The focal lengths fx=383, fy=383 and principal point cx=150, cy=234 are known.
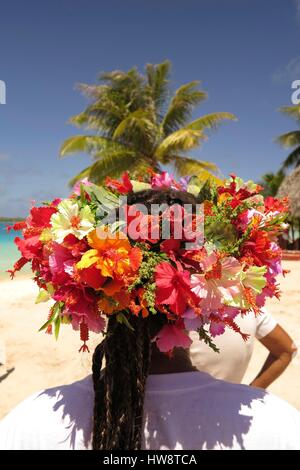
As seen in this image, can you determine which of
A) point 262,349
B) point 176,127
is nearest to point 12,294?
point 262,349

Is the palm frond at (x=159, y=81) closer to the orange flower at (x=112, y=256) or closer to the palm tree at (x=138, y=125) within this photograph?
the palm tree at (x=138, y=125)

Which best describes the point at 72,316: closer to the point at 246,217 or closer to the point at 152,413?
the point at 152,413

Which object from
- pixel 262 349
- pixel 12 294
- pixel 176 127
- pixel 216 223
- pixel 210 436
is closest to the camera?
pixel 210 436

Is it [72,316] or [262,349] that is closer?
[72,316]

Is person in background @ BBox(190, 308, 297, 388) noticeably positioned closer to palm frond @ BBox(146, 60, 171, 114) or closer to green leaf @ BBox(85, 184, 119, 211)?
green leaf @ BBox(85, 184, 119, 211)

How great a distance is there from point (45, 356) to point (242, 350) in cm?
388

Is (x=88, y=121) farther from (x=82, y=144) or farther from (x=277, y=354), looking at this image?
(x=277, y=354)

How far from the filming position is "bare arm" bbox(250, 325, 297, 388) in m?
2.22

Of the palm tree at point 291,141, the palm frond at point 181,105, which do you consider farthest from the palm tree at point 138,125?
the palm tree at point 291,141

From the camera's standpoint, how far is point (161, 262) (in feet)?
3.76

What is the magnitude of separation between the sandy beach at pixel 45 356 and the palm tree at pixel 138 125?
921cm

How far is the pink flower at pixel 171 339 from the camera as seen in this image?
1157mm

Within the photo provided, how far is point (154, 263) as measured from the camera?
115 cm

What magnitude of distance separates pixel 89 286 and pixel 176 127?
17.4m
